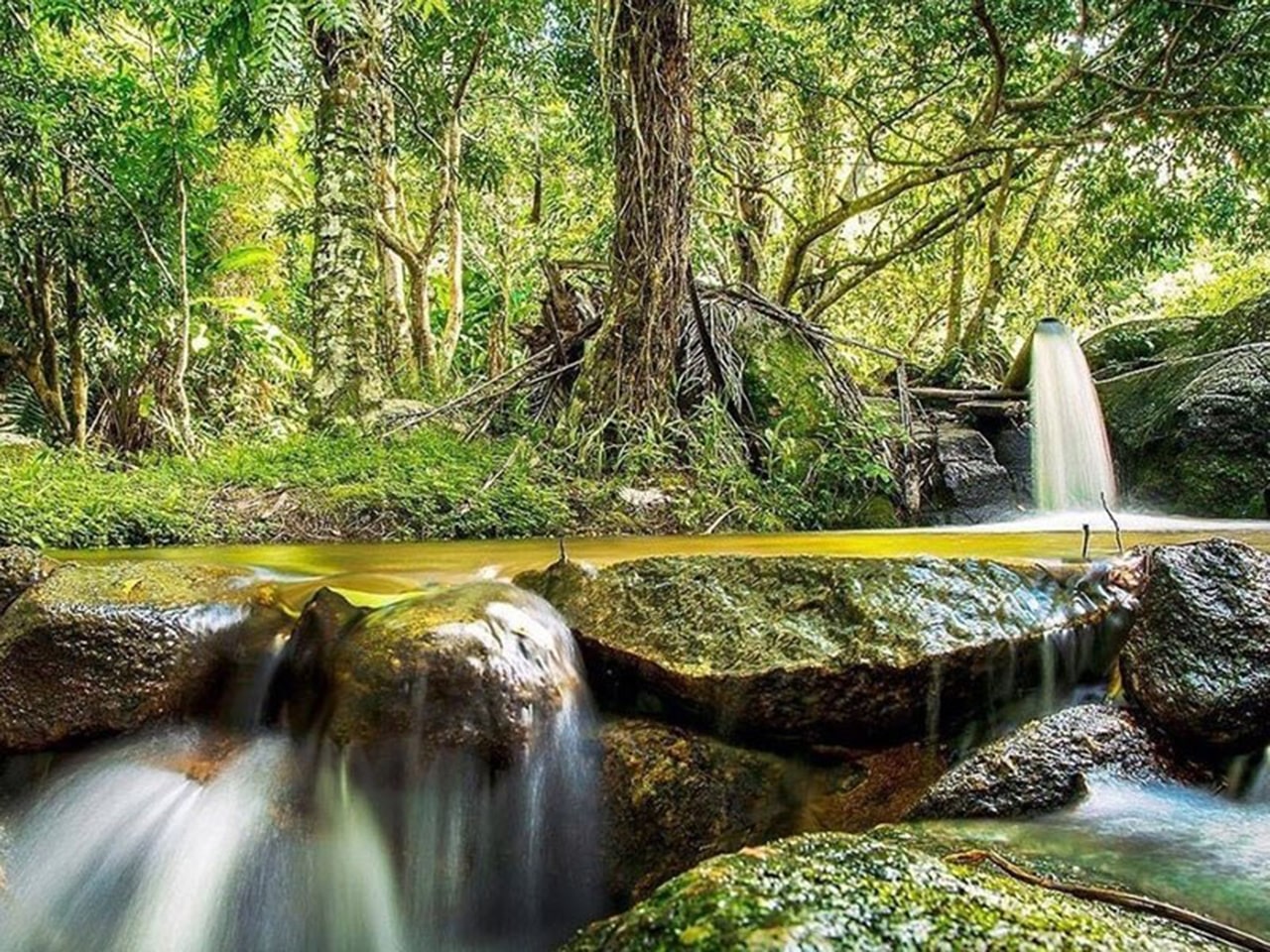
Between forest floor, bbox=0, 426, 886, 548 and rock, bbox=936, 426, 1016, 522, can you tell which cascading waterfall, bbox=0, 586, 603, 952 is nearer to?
forest floor, bbox=0, 426, 886, 548

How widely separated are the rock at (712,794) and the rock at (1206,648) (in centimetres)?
56

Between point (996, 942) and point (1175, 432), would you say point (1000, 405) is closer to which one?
point (1175, 432)

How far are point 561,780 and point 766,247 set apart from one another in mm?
10293

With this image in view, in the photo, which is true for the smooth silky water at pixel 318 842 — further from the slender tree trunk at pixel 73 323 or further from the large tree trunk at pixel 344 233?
the slender tree trunk at pixel 73 323

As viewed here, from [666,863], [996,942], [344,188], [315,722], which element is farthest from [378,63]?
[996,942]

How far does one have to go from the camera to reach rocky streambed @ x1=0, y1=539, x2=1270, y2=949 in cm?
208

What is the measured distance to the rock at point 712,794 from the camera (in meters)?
2.20

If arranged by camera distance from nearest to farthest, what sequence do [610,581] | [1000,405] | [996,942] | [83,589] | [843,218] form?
[996,942] → [83,589] → [610,581] → [1000,405] → [843,218]

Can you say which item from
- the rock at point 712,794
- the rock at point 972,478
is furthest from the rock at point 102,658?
the rock at point 972,478

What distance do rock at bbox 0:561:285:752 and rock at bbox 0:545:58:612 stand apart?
0.70ft

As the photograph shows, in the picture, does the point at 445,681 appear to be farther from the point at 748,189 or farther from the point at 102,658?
the point at 748,189

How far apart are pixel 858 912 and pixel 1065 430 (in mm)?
6426

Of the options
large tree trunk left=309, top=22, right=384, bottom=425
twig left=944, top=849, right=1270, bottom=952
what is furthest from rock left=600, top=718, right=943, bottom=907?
large tree trunk left=309, top=22, right=384, bottom=425

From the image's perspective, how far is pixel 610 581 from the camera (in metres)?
2.57
